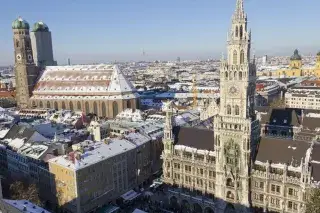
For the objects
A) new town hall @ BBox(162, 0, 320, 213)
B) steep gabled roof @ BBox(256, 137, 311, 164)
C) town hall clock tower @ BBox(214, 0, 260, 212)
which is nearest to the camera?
new town hall @ BBox(162, 0, 320, 213)

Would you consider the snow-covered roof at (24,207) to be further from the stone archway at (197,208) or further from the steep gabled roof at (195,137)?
the steep gabled roof at (195,137)

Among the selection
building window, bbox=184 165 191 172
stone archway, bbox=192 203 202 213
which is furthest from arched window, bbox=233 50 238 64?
stone archway, bbox=192 203 202 213

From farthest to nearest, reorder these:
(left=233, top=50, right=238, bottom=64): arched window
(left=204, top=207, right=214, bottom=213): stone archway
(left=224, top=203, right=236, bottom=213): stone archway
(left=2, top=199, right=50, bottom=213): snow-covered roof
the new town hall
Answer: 1. (left=204, top=207, right=214, bottom=213): stone archway
2. (left=224, top=203, right=236, bottom=213): stone archway
3. (left=233, top=50, right=238, bottom=64): arched window
4. the new town hall
5. (left=2, top=199, right=50, bottom=213): snow-covered roof

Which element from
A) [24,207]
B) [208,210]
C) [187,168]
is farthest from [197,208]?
[24,207]

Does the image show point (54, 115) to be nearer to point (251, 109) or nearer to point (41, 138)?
point (41, 138)

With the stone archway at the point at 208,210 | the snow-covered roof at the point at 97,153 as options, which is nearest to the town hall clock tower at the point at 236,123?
the stone archway at the point at 208,210

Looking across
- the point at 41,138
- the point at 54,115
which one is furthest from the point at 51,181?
the point at 54,115

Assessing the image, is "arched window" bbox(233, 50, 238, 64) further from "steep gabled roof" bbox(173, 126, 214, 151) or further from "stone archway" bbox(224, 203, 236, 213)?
"stone archway" bbox(224, 203, 236, 213)
